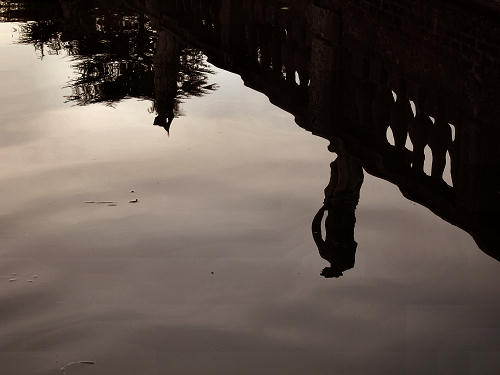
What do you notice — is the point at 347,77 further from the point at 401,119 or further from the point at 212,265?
the point at 212,265

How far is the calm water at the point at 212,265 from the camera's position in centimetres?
671

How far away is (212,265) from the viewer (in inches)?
311

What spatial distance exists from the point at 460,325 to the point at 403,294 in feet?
1.93

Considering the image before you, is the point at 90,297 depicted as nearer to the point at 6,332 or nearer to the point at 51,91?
the point at 6,332

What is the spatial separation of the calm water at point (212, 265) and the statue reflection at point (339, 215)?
0.08m

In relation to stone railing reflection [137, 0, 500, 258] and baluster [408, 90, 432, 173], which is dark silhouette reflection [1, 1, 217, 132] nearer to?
stone railing reflection [137, 0, 500, 258]

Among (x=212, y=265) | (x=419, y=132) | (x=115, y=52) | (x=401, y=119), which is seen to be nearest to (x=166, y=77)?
(x=115, y=52)

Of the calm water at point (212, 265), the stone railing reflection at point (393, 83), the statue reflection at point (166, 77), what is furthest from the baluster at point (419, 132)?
the statue reflection at point (166, 77)

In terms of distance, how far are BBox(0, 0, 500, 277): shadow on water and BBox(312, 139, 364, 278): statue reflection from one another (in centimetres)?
1

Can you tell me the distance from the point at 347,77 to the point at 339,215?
2.41 meters

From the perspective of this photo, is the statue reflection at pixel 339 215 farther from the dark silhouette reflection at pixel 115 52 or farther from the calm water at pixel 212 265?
the dark silhouette reflection at pixel 115 52

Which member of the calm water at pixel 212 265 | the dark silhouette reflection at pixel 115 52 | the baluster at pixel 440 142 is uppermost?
the baluster at pixel 440 142

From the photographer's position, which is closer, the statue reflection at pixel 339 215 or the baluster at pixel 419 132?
the statue reflection at pixel 339 215

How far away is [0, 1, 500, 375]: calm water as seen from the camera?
6.71 meters
